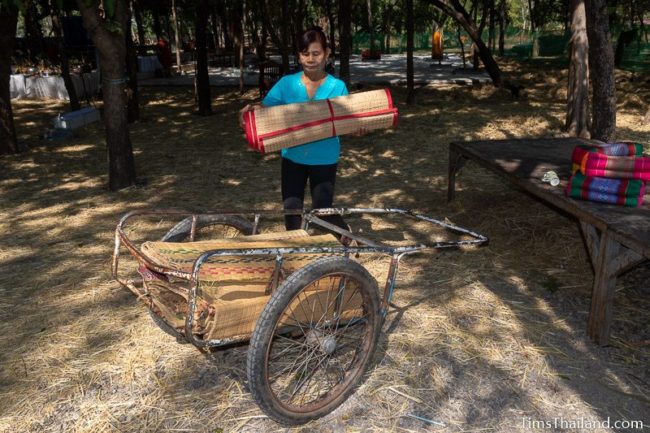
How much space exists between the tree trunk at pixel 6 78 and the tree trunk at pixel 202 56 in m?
4.42

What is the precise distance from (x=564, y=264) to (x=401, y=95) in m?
11.4

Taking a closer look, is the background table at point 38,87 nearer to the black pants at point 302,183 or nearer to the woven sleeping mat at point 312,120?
the black pants at point 302,183

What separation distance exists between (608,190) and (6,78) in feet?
31.9

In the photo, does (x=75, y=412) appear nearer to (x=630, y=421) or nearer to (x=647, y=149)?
(x=630, y=421)

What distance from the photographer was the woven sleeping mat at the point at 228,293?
2.68 metres

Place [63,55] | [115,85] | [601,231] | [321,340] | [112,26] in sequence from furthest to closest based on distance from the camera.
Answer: [63,55], [115,85], [112,26], [601,231], [321,340]

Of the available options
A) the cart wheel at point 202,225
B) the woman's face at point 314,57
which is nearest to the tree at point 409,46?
the woman's face at point 314,57

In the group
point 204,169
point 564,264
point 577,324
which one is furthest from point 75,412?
point 204,169

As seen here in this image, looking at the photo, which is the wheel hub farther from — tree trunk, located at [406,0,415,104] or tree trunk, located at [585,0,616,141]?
tree trunk, located at [406,0,415,104]

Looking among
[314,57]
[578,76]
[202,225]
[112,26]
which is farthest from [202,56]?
[202,225]

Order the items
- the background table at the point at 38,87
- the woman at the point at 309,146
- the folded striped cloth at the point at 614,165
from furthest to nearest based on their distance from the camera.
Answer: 1. the background table at the point at 38,87
2. the woman at the point at 309,146
3. the folded striped cloth at the point at 614,165

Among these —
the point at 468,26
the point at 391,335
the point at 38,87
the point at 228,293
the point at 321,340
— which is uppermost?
the point at 468,26

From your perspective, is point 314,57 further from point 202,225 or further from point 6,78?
point 6,78

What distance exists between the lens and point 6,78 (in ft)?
31.1
